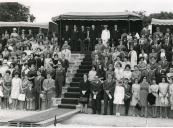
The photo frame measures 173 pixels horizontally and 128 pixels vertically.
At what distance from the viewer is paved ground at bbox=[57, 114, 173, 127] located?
Result: 16984 millimetres

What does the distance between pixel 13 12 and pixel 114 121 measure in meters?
42.3

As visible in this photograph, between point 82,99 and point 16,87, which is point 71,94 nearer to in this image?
point 82,99

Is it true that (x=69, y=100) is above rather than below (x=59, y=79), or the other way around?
below

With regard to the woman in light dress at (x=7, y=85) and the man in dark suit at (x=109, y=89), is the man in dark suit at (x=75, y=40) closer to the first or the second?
the woman in light dress at (x=7, y=85)

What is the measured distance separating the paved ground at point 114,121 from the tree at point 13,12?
3922 centimetres

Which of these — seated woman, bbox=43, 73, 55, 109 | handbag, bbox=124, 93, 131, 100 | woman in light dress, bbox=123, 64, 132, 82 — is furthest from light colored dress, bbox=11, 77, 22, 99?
handbag, bbox=124, 93, 131, 100

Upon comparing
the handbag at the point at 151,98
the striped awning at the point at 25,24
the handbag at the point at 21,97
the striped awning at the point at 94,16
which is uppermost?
the striped awning at the point at 94,16

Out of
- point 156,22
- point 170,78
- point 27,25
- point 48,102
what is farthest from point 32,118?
point 27,25

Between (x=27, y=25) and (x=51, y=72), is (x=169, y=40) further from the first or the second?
(x=27, y=25)

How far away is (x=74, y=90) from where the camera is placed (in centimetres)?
2123

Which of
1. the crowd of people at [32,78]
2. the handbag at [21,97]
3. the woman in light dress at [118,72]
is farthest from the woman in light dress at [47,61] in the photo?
the woman in light dress at [118,72]

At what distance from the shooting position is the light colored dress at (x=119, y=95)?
62.0 ft

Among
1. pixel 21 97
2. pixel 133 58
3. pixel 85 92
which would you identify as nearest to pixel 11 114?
pixel 21 97

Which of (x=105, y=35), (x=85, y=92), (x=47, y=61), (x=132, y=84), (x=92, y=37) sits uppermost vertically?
(x=105, y=35)
